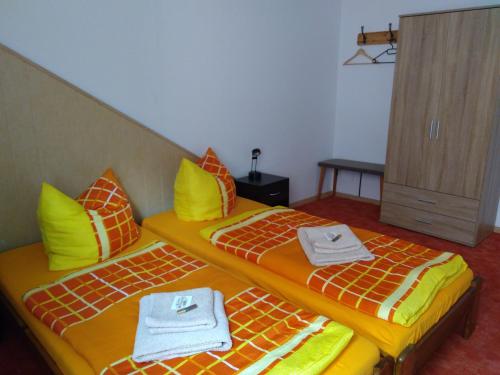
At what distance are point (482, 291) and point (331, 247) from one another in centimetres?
138

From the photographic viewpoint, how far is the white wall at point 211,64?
7.55 feet

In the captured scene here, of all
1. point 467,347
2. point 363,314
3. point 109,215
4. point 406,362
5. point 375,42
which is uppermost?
point 375,42

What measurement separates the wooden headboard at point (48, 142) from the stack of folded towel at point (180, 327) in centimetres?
121

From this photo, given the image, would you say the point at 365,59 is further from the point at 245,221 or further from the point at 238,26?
the point at 245,221

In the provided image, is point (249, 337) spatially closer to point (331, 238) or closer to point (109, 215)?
point (331, 238)

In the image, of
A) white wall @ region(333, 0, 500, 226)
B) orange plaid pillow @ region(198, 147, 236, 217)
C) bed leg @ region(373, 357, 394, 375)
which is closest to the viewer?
bed leg @ region(373, 357, 394, 375)

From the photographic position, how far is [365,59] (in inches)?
168

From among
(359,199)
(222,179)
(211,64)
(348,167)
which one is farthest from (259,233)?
(359,199)

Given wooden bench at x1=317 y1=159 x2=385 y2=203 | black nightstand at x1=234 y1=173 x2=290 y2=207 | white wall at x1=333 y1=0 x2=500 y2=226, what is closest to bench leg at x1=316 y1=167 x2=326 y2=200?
wooden bench at x1=317 y1=159 x2=385 y2=203

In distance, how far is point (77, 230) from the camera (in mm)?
2039

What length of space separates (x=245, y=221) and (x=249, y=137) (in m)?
1.26

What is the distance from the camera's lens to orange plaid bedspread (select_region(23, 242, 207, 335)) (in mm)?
1584

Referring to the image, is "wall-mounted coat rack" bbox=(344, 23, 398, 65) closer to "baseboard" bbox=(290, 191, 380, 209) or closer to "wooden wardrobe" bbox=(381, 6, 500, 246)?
"wooden wardrobe" bbox=(381, 6, 500, 246)

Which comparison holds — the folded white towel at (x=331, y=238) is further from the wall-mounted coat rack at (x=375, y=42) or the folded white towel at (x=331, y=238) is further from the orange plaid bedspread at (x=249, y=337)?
the wall-mounted coat rack at (x=375, y=42)
